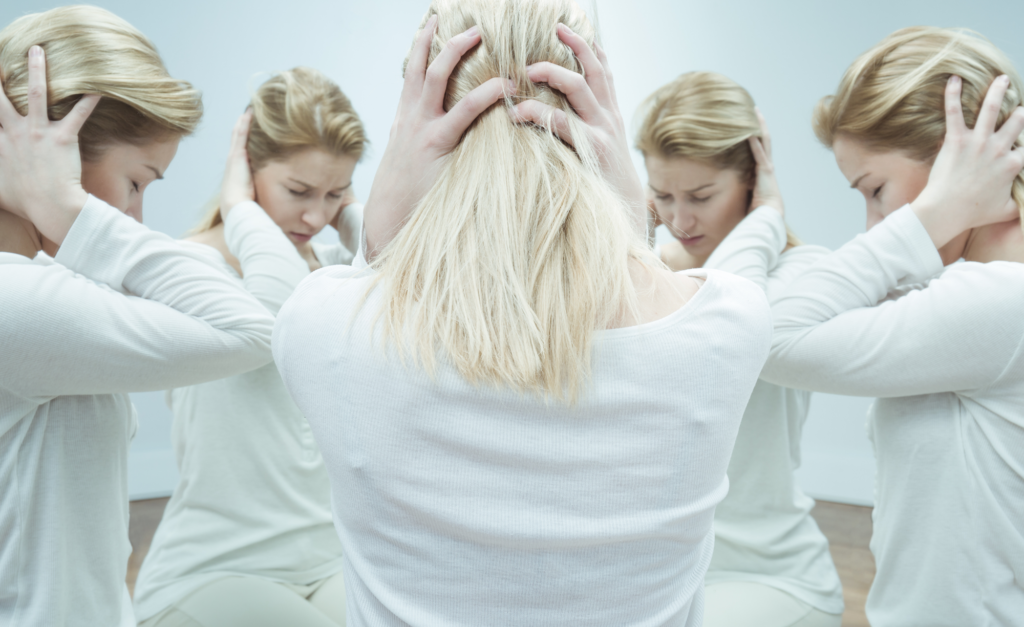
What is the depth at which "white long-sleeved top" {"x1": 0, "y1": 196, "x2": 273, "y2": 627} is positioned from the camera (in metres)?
0.81

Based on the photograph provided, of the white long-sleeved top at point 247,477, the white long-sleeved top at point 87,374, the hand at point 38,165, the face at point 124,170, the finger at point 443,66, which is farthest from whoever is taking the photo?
the white long-sleeved top at point 247,477

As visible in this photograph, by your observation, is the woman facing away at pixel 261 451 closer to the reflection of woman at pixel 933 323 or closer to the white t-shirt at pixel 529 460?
the white t-shirt at pixel 529 460

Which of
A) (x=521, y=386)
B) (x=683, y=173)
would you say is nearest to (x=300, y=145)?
(x=683, y=173)

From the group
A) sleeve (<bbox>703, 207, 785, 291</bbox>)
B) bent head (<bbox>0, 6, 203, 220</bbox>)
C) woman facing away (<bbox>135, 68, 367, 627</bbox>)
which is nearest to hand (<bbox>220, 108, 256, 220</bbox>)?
woman facing away (<bbox>135, 68, 367, 627</bbox>)

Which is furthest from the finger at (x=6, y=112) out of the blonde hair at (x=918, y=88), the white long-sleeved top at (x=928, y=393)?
the blonde hair at (x=918, y=88)

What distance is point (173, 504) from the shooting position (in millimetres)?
1337

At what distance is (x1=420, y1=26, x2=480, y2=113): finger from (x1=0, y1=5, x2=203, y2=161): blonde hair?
518 mm

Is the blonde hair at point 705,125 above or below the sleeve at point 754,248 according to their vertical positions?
above

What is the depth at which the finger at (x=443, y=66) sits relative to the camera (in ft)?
2.31

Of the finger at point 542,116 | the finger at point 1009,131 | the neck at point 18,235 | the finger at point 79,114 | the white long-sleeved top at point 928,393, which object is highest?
the finger at point 542,116

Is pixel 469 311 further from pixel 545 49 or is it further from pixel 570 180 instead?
pixel 545 49

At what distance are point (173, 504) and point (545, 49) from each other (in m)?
1.09

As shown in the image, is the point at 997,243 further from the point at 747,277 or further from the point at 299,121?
the point at 299,121

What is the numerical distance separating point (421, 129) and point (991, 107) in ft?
2.54
